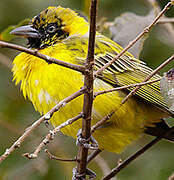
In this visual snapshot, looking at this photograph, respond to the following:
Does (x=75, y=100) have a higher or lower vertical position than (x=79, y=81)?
lower

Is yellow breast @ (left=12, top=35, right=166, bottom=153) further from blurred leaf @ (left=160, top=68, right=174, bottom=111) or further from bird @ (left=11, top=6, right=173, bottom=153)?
blurred leaf @ (left=160, top=68, right=174, bottom=111)

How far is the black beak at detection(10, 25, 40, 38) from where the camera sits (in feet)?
9.48

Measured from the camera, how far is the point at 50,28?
3.01 meters

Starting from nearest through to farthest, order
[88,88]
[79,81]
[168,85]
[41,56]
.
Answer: [41,56] → [88,88] → [168,85] → [79,81]

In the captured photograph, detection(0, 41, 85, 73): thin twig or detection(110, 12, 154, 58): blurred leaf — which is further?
detection(110, 12, 154, 58): blurred leaf

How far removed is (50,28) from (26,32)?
0.65 feet

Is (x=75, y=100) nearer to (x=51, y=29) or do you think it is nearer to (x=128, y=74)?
(x=128, y=74)

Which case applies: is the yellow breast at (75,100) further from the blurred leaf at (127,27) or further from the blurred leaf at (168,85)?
the blurred leaf at (168,85)

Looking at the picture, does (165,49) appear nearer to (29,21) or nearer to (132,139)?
(132,139)

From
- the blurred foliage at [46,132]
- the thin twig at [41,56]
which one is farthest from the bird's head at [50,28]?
the thin twig at [41,56]

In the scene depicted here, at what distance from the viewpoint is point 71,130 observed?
9.11 feet

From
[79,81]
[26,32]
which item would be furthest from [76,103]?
[26,32]

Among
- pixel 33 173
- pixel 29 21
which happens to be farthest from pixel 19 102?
pixel 29 21

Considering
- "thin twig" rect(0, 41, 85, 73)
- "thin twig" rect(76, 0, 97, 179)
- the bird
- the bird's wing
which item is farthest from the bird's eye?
"thin twig" rect(0, 41, 85, 73)
